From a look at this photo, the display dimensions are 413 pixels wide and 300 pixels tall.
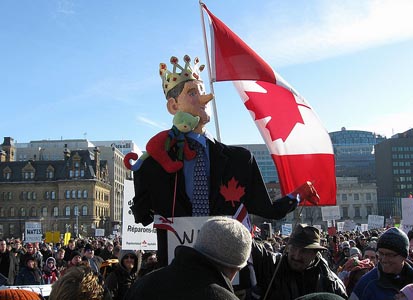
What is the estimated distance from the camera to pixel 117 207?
377 feet

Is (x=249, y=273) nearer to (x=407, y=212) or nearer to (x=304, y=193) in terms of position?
(x=304, y=193)

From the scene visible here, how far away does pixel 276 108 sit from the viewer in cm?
566

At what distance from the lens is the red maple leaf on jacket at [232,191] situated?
13.2 ft

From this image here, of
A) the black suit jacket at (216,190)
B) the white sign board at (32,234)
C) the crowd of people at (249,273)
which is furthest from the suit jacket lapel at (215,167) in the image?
the white sign board at (32,234)

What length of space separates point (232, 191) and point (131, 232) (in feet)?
17.6

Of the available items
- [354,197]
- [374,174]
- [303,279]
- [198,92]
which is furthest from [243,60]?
[374,174]

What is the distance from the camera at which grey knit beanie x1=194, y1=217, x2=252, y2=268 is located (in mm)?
2277

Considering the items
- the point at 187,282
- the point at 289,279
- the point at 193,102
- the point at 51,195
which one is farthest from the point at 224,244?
the point at 51,195

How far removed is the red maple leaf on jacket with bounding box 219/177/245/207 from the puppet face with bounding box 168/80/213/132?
57 centimetres

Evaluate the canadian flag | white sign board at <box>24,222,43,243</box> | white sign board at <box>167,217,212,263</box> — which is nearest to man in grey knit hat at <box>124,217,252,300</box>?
white sign board at <box>167,217,212,263</box>

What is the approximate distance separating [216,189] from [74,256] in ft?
20.7

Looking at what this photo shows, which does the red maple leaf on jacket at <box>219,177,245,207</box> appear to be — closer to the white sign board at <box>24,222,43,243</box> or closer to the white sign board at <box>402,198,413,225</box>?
the white sign board at <box>402,198,413,225</box>

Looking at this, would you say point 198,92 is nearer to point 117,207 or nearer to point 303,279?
point 303,279

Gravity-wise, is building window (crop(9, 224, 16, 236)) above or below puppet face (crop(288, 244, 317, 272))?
below
